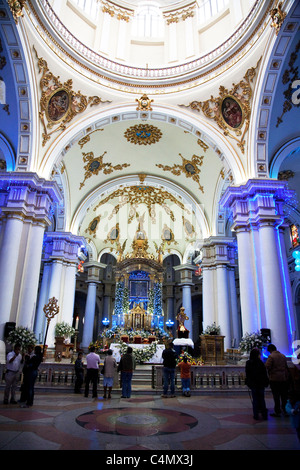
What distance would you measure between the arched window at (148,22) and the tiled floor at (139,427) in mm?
16152

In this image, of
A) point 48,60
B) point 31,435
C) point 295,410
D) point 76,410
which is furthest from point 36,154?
point 295,410

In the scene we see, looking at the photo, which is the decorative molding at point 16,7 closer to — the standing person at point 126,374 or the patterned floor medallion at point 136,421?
the standing person at point 126,374

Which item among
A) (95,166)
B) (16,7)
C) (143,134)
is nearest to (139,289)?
(95,166)

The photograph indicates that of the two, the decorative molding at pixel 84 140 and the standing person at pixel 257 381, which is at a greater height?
the decorative molding at pixel 84 140

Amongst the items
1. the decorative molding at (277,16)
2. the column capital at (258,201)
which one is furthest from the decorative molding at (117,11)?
the column capital at (258,201)

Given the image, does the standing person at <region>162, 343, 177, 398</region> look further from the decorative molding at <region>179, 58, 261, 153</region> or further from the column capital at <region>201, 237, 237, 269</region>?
the column capital at <region>201, 237, 237, 269</region>

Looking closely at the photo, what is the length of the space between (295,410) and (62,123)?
42.8 ft

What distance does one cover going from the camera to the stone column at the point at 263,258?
34.7 feet

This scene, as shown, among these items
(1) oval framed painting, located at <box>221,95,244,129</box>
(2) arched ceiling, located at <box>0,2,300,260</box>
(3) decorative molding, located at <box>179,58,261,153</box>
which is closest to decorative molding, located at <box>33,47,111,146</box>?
(2) arched ceiling, located at <box>0,2,300,260</box>

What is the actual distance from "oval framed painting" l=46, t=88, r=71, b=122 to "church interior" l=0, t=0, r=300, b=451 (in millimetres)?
48

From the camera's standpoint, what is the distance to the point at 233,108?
13.0 meters

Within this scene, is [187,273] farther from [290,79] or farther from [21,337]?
[21,337]

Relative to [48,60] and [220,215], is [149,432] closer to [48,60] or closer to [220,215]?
[48,60]

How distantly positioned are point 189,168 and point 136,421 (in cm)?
1457
